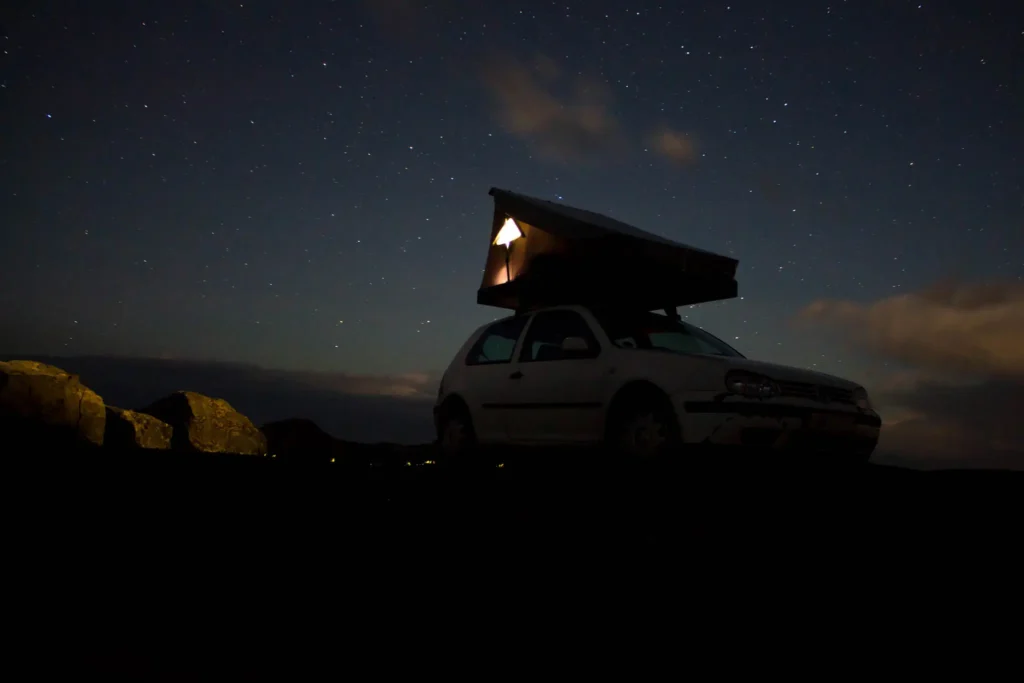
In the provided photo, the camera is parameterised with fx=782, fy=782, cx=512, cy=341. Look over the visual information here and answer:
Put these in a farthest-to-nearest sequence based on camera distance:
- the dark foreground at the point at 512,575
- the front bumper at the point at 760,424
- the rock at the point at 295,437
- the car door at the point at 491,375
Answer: the rock at the point at 295,437
the car door at the point at 491,375
the front bumper at the point at 760,424
the dark foreground at the point at 512,575

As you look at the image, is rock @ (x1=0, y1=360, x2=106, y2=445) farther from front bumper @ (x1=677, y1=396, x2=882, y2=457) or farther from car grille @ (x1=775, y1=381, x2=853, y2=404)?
car grille @ (x1=775, y1=381, x2=853, y2=404)

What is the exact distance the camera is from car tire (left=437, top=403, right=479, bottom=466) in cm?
802

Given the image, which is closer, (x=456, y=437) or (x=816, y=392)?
(x=816, y=392)

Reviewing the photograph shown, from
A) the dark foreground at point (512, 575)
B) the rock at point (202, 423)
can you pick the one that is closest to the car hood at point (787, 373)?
the dark foreground at point (512, 575)

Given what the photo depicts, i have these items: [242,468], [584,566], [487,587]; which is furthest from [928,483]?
[242,468]

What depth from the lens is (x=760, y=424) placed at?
19.1ft

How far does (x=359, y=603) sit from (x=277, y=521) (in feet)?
4.55

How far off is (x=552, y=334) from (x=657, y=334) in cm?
102

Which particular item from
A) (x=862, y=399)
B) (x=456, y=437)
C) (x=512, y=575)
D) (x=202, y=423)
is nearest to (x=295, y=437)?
(x=202, y=423)

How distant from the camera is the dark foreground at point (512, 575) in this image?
8.84ft

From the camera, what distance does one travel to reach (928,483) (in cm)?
524

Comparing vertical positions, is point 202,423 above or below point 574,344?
below

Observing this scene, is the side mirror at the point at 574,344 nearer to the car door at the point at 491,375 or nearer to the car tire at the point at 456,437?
the car door at the point at 491,375

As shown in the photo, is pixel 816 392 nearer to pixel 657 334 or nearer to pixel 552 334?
pixel 657 334
